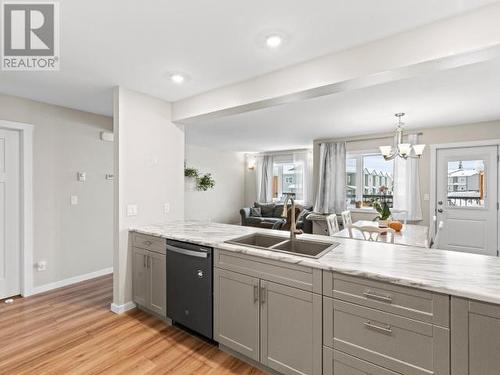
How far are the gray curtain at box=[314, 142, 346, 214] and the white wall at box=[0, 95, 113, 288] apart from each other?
4.30 metres

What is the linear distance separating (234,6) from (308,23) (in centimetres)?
50

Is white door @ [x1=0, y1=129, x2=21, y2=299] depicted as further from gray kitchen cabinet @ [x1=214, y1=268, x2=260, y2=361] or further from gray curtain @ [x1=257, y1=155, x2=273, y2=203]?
gray curtain @ [x1=257, y1=155, x2=273, y2=203]

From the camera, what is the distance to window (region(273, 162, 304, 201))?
25.0 feet

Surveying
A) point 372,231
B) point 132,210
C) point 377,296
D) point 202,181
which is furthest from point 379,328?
point 202,181

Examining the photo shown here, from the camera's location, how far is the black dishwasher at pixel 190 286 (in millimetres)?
2169

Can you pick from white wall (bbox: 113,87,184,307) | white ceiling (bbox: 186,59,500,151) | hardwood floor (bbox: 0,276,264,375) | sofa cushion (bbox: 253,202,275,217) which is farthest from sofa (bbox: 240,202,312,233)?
hardwood floor (bbox: 0,276,264,375)

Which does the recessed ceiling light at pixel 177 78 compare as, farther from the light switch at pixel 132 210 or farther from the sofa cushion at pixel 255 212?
the sofa cushion at pixel 255 212

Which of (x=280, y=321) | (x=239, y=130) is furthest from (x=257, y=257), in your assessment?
(x=239, y=130)

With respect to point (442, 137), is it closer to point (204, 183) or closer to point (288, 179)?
point (288, 179)

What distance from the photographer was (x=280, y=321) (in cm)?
176

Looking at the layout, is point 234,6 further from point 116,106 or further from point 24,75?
point 24,75

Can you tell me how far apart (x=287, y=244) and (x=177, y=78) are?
188cm

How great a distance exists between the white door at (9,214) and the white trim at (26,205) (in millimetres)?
62

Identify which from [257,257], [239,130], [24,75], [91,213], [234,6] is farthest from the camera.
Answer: [239,130]
